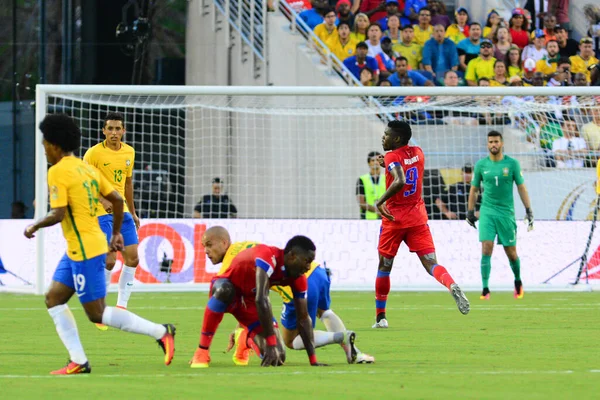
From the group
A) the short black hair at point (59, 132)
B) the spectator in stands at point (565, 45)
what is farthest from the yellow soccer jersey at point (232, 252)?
the spectator in stands at point (565, 45)

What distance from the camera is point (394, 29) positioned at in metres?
23.7

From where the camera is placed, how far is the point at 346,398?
6223 millimetres

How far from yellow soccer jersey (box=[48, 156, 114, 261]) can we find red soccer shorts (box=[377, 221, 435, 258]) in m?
4.87

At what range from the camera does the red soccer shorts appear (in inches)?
Result: 464

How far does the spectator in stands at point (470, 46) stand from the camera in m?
23.4

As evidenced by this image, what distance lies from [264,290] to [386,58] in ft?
51.3

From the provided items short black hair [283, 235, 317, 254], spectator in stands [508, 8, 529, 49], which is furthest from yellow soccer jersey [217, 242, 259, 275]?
spectator in stands [508, 8, 529, 49]

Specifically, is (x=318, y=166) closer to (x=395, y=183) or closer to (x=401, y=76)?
(x=401, y=76)

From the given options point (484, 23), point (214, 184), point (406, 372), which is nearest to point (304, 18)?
point (484, 23)

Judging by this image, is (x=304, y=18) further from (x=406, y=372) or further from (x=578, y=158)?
(x=406, y=372)

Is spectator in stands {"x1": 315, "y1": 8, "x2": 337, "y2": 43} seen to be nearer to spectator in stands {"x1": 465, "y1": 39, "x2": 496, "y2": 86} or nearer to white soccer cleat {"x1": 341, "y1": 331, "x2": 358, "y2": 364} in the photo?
Answer: spectator in stands {"x1": 465, "y1": 39, "x2": 496, "y2": 86}

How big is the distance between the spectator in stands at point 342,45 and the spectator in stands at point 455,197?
15.3 ft

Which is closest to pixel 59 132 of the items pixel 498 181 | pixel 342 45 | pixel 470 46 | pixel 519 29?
pixel 498 181

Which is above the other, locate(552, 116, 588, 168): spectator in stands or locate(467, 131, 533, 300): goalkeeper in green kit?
locate(552, 116, 588, 168): spectator in stands
